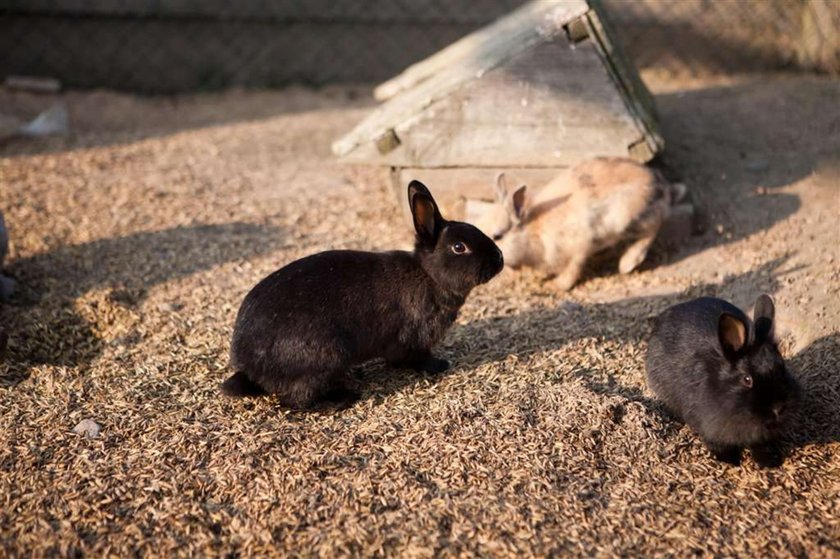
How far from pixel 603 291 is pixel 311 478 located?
8.64ft

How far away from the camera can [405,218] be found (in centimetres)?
645

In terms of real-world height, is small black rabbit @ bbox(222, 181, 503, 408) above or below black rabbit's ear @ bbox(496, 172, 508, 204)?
above

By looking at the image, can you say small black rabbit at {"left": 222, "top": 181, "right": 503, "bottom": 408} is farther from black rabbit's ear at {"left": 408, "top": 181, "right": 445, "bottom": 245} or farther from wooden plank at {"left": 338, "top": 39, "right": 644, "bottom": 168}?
wooden plank at {"left": 338, "top": 39, "right": 644, "bottom": 168}

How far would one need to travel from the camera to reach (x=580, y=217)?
18.4 ft

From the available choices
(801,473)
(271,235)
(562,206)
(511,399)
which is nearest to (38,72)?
(271,235)

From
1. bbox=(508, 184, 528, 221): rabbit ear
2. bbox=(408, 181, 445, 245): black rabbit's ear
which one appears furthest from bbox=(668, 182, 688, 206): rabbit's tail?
bbox=(408, 181, 445, 245): black rabbit's ear

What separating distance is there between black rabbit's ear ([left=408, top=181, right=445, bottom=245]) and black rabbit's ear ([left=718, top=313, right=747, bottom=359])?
1.39 m

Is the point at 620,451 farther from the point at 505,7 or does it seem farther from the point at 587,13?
the point at 505,7

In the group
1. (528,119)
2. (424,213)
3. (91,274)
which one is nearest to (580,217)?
(528,119)

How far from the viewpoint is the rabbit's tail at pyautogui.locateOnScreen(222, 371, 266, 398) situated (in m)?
4.04

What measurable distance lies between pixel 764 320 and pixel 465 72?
9.94ft

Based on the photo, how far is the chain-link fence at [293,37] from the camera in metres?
9.49

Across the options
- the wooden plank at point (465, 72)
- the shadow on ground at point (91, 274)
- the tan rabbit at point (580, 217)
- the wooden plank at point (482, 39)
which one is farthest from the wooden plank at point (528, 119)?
the shadow on ground at point (91, 274)

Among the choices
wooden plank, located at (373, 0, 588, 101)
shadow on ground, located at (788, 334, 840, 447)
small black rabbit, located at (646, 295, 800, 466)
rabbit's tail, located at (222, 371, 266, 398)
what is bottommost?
shadow on ground, located at (788, 334, 840, 447)
